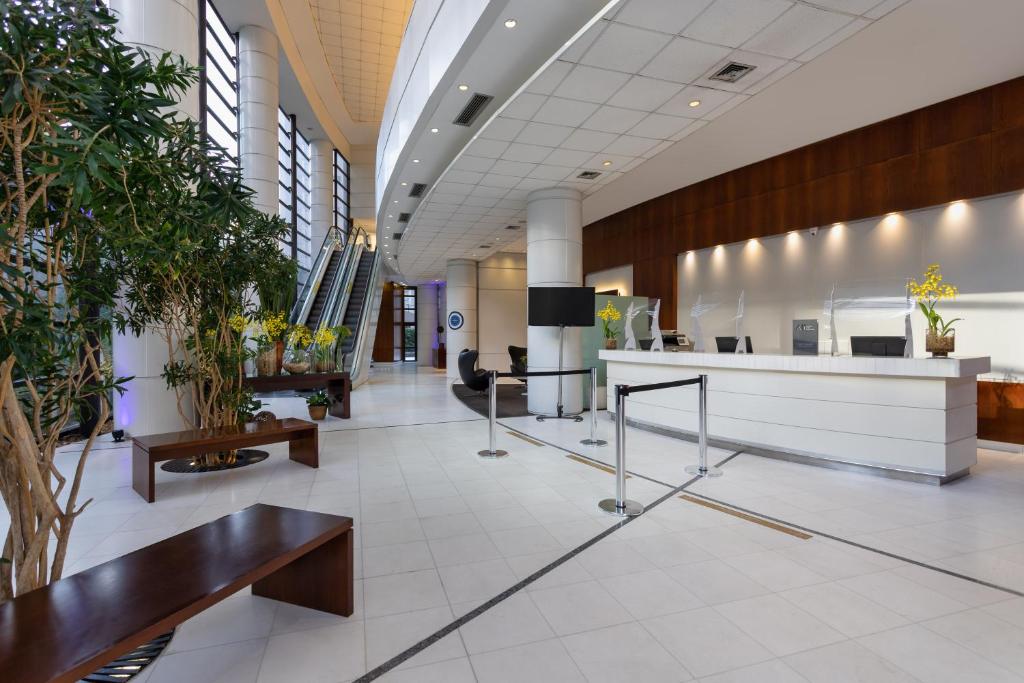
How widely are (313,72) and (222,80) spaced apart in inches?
194

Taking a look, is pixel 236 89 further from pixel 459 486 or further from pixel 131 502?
pixel 459 486

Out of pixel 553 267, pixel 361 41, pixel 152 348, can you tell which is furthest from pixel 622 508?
pixel 361 41

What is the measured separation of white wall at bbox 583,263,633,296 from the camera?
12461 mm

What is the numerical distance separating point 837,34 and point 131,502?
22.3ft

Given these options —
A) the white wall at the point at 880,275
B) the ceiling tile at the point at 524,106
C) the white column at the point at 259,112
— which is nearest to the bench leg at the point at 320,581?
the ceiling tile at the point at 524,106

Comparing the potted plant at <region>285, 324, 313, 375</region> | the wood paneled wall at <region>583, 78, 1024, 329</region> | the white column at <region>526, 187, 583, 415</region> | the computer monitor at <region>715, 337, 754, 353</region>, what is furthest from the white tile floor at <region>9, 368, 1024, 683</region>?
the wood paneled wall at <region>583, 78, 1024, 329</region>

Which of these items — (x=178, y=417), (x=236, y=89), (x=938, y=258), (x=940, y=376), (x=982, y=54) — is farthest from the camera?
(x=236, y=89)

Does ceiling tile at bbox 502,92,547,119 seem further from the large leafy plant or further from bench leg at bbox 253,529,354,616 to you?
bench leg at bbox 253,529,354,616

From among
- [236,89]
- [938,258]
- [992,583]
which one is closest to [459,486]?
[992,583]

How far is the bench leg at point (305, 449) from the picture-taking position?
5156mm

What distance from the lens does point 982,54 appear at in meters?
5.26

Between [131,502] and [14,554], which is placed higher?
[14,554]

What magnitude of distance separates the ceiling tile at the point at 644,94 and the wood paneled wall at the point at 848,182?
165 inches

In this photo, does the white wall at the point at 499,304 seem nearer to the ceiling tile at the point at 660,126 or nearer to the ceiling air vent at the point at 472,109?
the ceiling air vent at the point at 472,109
